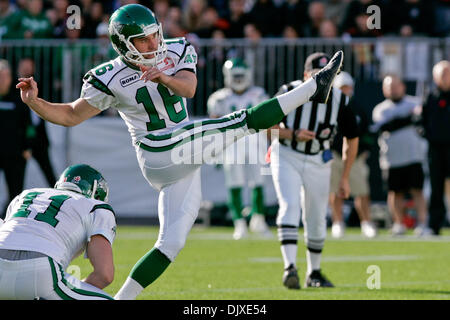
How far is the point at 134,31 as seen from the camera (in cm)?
536

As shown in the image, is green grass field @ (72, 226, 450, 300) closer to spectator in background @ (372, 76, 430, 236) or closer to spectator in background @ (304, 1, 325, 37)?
spectator in background @ (372, 76, 430, 236)

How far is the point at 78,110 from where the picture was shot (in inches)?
224

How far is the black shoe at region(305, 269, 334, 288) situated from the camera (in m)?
7.18

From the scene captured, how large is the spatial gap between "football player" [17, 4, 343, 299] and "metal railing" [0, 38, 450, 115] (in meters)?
7.63

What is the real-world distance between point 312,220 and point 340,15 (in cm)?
800

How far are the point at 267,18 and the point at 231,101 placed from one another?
2690mm

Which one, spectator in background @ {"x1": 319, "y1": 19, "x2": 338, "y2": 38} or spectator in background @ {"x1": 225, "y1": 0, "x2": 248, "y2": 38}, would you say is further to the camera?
spectator in background @ {"x1": 225, "y1": 0, "x2": 248, "y2": 38}

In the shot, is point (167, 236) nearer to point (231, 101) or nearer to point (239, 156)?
point (239, 156)

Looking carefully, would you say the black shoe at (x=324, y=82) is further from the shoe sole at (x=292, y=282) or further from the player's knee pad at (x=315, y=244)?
the player's knee pad at (x=315, y=244)

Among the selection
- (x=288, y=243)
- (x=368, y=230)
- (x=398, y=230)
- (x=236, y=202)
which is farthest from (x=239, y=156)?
(x=288, y=243)

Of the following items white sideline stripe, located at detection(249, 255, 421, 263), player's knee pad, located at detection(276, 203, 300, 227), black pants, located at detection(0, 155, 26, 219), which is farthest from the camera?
black pants, located at detection(0, 155, 26, 219)

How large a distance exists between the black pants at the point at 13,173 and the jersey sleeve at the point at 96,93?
18.7 ft

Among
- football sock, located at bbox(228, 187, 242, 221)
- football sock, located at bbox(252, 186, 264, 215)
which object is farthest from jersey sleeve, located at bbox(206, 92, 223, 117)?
football sock, located at bbox(252, 186, 264, 215)

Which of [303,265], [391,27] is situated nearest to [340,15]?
[391,27]
